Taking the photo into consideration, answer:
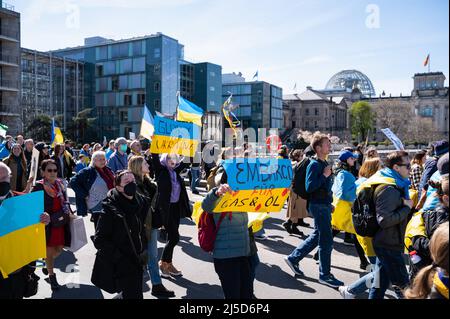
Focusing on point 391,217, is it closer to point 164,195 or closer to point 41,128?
point 164,195

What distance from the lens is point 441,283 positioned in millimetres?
2646

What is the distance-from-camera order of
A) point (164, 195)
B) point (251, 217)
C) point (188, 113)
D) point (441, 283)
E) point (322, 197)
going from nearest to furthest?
point (441, 283), point (251, 217), point (322, 197), point (164, 195), point (188, 113)

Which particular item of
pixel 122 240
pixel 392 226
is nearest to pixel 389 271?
pixel 392 226

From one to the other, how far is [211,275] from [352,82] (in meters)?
165

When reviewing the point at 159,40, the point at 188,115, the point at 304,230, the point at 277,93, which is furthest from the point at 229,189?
the point at 277,93

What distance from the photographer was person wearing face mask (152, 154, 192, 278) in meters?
6.32

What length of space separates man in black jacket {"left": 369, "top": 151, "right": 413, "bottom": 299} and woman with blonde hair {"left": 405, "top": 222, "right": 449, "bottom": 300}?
165 centimetres

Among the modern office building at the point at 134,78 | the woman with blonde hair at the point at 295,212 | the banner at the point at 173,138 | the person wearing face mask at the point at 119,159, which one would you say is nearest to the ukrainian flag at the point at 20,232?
the banner at the point at 173,138

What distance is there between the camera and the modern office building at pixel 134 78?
55031mm

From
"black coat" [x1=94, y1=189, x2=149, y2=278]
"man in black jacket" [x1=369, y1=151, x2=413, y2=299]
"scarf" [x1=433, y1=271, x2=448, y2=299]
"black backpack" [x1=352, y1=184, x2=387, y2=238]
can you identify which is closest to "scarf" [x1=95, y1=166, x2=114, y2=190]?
"black coat" [x1=94, y1=189, x2=149, y2=278]

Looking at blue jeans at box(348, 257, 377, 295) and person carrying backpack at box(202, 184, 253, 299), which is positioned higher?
person carrying backpack at box(202, 184, 253, 299)

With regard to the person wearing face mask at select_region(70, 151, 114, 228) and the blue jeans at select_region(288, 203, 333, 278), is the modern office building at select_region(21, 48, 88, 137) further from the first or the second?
the blue jeans at select_region(288, 203, 333, 278)

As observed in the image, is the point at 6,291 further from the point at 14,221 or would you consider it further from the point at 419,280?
the point at 419,280

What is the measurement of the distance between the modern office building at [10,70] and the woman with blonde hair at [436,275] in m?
47.2
